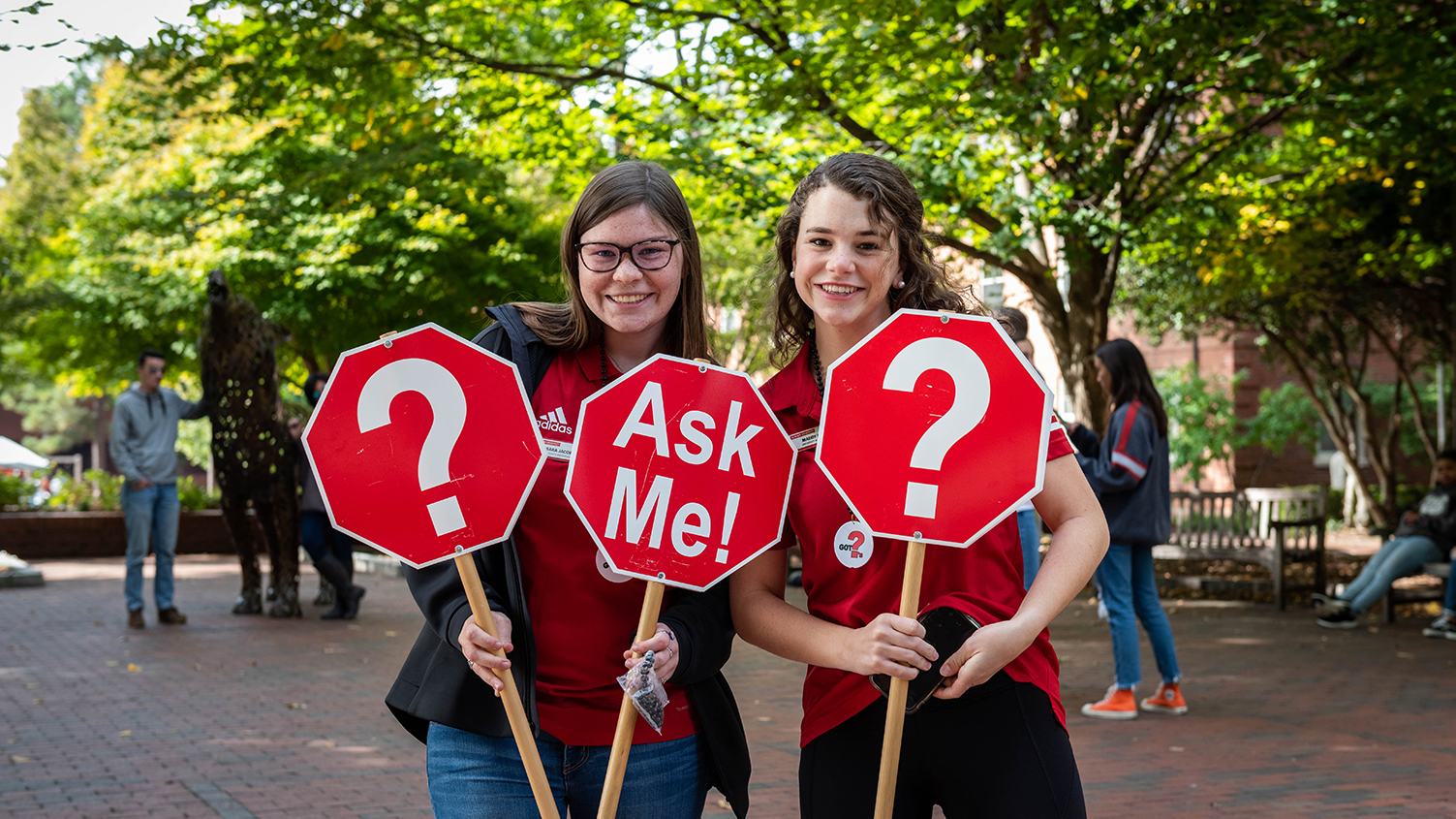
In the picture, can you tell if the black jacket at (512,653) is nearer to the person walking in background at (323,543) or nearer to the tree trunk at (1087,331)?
the person walking in background at (323,543)

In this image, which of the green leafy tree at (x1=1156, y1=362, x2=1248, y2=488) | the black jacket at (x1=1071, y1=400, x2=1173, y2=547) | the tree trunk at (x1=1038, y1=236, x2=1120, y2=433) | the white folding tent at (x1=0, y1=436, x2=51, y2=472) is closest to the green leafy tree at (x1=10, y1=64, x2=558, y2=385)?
the white folding tent at (x1=0, y1=436, x2=51, y2=472)

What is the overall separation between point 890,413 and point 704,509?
374 mm

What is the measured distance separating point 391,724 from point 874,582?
17.8ft

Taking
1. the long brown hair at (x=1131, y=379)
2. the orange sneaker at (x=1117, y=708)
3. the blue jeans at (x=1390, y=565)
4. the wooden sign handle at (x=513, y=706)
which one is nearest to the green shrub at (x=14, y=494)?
the orange sneaker at (x=1117, y=708)

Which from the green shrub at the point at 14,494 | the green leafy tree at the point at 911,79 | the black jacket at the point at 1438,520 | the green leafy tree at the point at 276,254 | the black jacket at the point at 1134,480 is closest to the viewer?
the black jacket at the point at 1134,480

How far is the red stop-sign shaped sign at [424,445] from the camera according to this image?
7.36 ft

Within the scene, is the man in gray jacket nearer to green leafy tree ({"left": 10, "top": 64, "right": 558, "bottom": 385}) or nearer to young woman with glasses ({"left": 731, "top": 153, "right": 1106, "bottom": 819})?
green leafy tree ({"left": 10, "top": 64, "right": 558, "bottom": 385})

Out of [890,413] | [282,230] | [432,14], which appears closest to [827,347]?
[890,413]

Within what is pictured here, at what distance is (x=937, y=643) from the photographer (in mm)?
2074

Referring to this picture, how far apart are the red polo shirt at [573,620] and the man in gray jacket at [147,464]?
888 centimetres

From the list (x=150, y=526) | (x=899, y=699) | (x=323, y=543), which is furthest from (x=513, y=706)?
(x=150, y=526)

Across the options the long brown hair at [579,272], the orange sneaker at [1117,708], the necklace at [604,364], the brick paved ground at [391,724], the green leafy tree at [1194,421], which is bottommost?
the brick paved ground at [391,724]

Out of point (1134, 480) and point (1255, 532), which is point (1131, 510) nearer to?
point (1134, 480)

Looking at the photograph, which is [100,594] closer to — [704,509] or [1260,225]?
[704,509]
